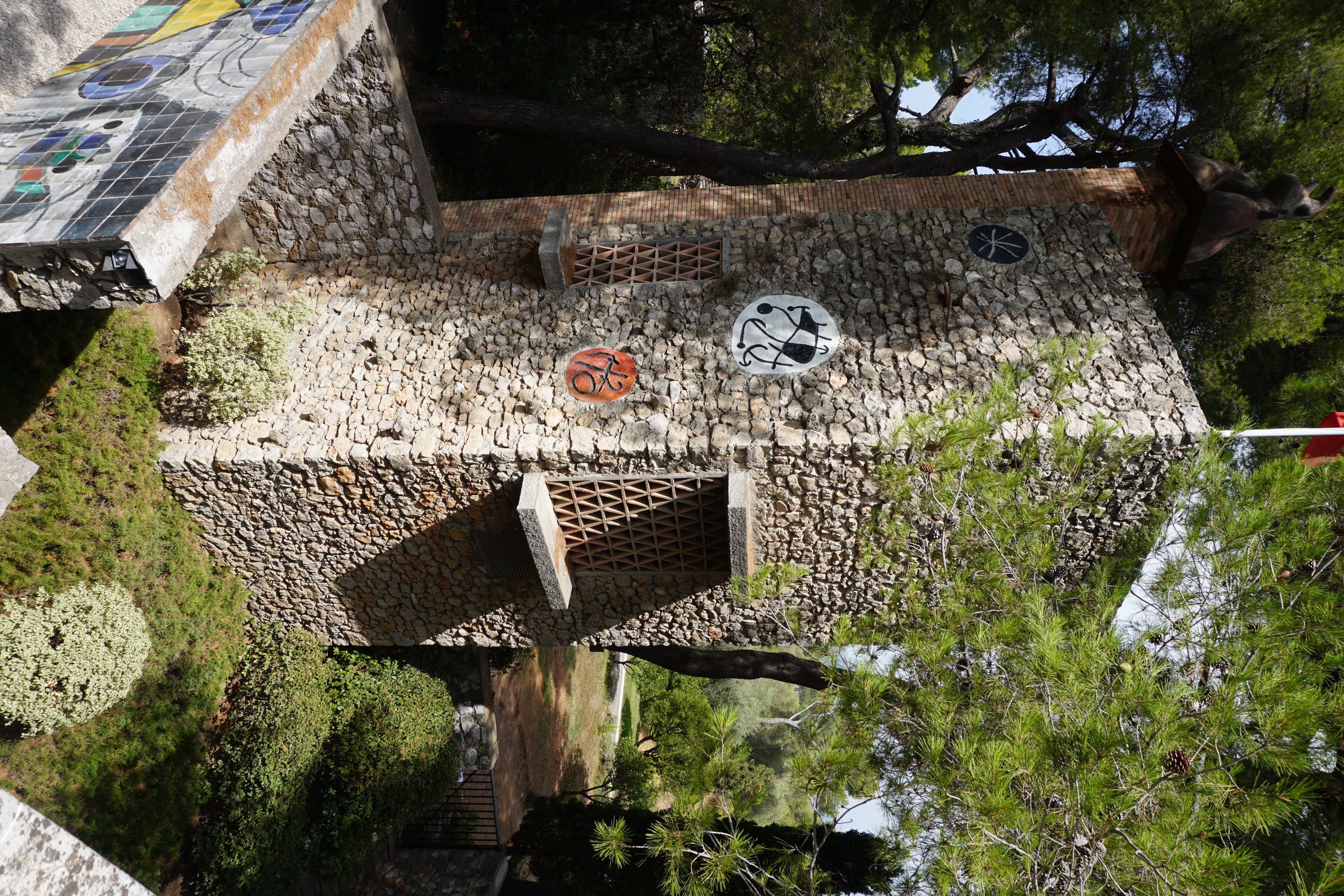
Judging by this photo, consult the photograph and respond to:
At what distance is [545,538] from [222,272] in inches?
128

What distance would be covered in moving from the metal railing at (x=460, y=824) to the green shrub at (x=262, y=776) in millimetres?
1921

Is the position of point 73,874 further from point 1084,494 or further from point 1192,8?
point 1192,8

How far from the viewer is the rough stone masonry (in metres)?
4.78

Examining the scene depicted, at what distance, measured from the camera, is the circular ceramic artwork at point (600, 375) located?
197 inches

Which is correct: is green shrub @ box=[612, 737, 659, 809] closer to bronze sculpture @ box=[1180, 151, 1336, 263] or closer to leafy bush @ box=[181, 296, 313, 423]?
leafy bush @ box=[181, 296, 313, 423]

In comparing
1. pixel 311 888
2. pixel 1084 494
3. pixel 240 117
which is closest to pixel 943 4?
pixel 1084 494

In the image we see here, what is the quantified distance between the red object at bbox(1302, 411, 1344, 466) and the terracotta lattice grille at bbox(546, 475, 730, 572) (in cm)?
357

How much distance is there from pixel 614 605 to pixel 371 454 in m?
2.01

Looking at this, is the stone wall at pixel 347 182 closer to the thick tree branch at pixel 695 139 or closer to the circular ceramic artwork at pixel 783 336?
the thick tree branch at pixel 695 139

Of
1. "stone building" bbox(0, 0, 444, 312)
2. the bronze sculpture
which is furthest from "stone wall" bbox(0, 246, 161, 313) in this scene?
the bronze sculpture

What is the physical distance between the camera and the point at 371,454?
16.2 ft

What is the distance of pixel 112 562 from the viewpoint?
188 inches

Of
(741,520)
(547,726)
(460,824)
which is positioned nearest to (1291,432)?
(741,520)

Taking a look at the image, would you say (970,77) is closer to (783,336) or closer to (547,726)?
(783,336)
